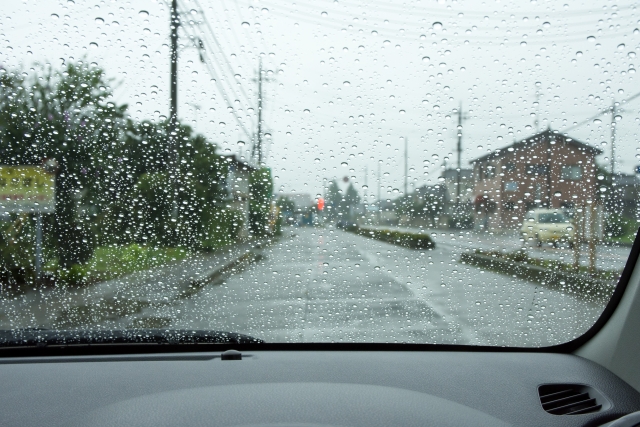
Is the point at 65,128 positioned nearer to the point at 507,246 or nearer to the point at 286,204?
the point at 286,204

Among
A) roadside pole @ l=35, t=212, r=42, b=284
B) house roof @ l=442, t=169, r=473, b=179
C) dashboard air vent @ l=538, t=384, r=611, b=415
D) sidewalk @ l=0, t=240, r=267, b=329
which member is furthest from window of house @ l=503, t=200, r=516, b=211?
roadside pole @ l=35, t=212, r=42, b=284

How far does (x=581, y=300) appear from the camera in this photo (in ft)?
12.2

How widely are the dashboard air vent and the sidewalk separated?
264 cm

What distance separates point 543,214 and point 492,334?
0.99m

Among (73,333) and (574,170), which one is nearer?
(73,333)

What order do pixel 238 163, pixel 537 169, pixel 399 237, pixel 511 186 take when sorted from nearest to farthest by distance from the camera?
1. pixel 537 169
2. pixel 511 186
3. pixel 238 163
4. pixel 399 237

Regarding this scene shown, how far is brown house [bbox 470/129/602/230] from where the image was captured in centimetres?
373

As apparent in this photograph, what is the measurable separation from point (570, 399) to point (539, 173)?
165 cm

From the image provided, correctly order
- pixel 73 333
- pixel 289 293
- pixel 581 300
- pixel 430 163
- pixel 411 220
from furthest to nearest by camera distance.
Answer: pixel 289 293, pixel 411 220, pixel 430 163, pixel 581 300, pixel 73 333

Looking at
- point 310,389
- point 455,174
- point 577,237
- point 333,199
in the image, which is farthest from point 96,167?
point 577,237

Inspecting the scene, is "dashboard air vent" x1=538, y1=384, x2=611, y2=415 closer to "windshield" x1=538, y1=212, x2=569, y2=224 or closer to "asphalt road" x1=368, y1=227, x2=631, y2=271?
"asphalt road" x1=368, y1=227, x2=631, y2=271

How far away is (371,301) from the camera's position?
15.7ft

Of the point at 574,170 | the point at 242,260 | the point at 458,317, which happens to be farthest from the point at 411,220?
the point at 242,260

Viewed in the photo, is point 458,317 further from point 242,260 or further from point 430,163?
point 242,260
